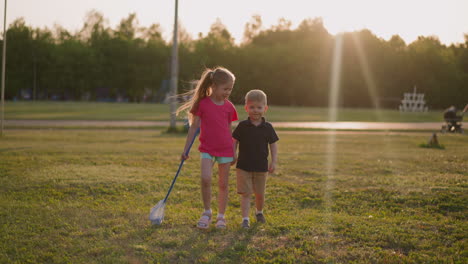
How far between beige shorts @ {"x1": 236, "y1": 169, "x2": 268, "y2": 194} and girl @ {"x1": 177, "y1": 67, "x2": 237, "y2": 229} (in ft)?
0.51

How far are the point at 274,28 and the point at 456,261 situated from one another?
3028 inches

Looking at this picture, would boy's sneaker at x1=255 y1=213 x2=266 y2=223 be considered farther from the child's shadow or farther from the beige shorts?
the beige shorts

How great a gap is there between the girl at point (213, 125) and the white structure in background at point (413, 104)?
120 feet

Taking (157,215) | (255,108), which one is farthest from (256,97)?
(157,215)

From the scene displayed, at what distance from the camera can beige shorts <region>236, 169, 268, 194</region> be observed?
4688mm

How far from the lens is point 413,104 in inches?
1636

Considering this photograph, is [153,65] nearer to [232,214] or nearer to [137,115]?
[137,115]

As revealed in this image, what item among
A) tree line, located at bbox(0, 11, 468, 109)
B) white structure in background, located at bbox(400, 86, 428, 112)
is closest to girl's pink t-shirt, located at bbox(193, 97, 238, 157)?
white structure in background, located at bbox(400, 86, 428, 112)

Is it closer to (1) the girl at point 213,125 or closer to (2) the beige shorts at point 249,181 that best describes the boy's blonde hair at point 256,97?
(1) the girl at point 213,125

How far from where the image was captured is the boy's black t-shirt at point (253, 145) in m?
4.62

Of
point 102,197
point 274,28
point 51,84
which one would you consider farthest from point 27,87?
point 102,197

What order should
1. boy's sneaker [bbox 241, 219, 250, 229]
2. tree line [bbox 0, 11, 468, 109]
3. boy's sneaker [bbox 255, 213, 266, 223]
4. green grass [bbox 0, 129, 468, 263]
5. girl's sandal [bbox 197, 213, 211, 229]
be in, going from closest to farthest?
green grass [bbox 0, 129, 468, 263] → girl's sandal [bbox 197, 213, 211, 229] → boy's sneaker [bbox 241, 219, 250, 229] → boy's sneaker [bbox 255, 213, 266, 223] → tree line [bbox 0, 11, 468, 109]

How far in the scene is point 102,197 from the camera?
597 cm

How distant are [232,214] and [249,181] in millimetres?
796
